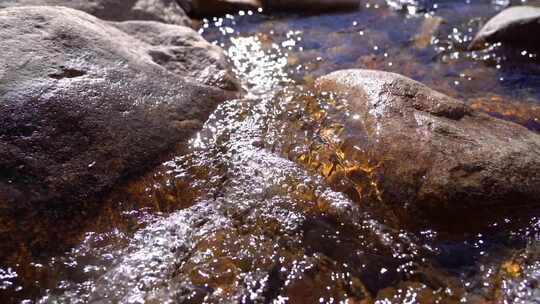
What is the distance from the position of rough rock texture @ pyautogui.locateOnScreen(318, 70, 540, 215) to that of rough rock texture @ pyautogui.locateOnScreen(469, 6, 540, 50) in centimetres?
233

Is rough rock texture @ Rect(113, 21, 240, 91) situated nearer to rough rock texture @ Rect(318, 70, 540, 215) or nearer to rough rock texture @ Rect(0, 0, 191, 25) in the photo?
rough rock texture @ Rect(0, 0, 191, 25)

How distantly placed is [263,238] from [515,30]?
14.5 feet

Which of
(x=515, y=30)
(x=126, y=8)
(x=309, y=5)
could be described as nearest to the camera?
(x=126, y=8)

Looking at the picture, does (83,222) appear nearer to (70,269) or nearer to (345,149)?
(70,269)

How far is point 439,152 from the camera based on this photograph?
305 cm

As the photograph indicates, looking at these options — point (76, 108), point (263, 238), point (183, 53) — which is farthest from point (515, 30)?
point (76, 108)

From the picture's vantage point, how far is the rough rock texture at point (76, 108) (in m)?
2.75

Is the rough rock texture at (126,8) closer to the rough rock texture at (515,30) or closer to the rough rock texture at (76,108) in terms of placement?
the rough rock texture at (76,108)

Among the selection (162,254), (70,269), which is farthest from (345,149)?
(70,269)

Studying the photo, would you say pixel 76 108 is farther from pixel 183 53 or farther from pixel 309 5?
pixel 309 5

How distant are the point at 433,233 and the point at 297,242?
929mm

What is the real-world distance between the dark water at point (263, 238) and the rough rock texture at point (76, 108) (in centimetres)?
17

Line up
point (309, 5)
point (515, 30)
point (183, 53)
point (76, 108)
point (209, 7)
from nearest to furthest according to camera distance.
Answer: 1. point (76, 108)
2. point (183, 53)
3. point (515, 30)
4. point (209, 7)
5. point (309, 5)

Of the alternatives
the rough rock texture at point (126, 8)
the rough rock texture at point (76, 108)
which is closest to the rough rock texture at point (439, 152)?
the rough rock texture at point (76, 108)
